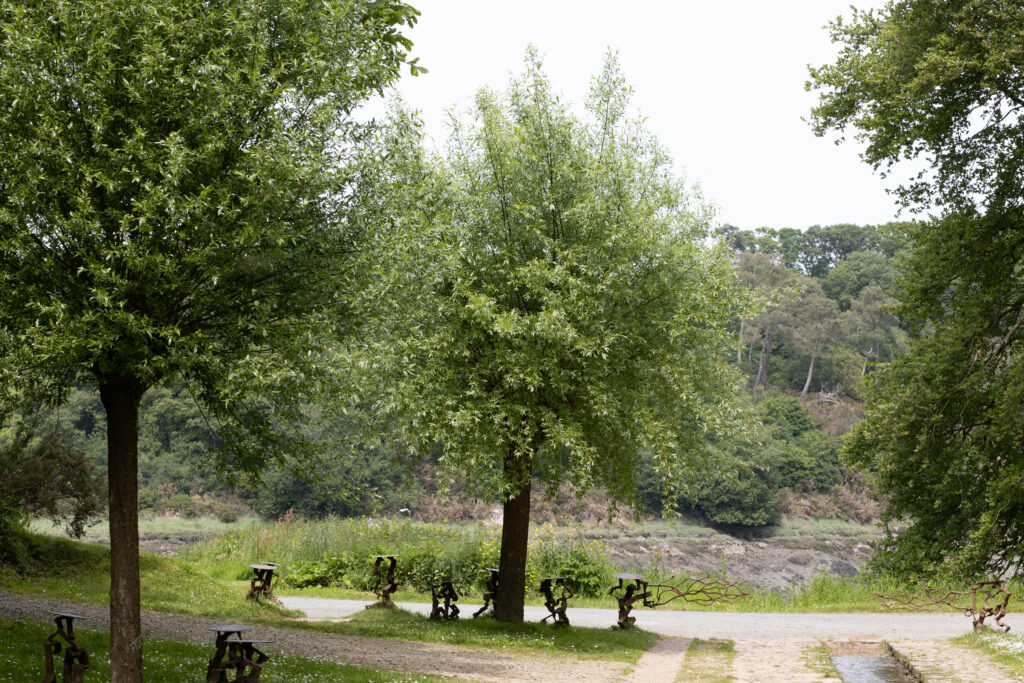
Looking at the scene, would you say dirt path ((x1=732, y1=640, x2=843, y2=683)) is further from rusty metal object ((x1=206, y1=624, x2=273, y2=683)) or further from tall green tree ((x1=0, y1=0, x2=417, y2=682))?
tall green tree ((x1=0, y1=0, x2=417, y2=682))

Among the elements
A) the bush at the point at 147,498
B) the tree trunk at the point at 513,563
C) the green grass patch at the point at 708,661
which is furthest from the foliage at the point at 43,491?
the bush at the point at 147,498

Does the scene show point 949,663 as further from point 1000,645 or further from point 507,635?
point 507,635

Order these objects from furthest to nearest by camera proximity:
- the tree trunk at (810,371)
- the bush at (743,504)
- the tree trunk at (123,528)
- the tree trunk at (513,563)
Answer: the tree trunk at (810,371)
the bush at (743,504)
the tree trunk at (513,563)
the tree trunk at (123,528)

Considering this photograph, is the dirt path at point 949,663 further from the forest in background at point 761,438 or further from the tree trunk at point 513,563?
the forest in background at point 761,438

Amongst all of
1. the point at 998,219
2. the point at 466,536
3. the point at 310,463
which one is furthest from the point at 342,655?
the point at 998,219

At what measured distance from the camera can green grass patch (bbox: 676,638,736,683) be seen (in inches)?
386

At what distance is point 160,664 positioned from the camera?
30.1 feet

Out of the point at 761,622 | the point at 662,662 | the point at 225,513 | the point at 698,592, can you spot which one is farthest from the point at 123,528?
the point at 225,513

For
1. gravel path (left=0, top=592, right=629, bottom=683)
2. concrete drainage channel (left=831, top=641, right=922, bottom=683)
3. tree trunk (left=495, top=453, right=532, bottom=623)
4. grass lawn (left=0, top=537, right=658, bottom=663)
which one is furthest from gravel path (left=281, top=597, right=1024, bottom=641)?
gravel path (left=0, top=592, right=629, bottom=683)

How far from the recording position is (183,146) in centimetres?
710

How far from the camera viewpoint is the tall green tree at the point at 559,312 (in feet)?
36.9

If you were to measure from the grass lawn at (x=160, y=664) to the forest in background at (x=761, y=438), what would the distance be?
20742 mm

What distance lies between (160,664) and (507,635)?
16.8 ft

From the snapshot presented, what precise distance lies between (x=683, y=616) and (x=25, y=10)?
14817mm
